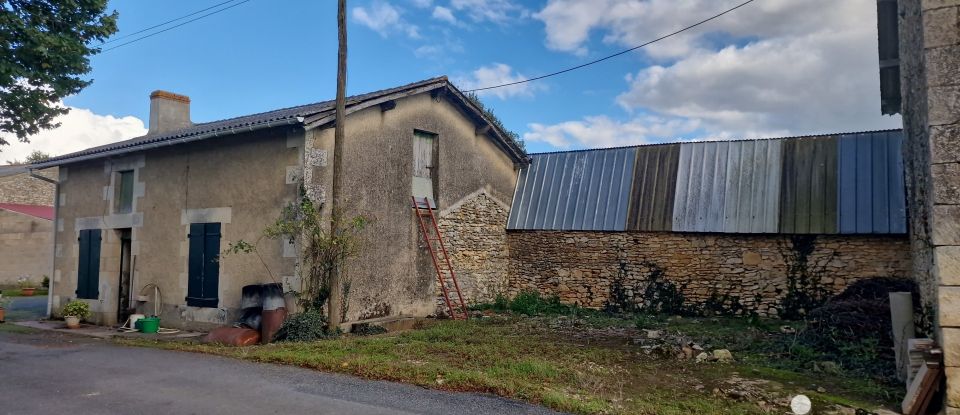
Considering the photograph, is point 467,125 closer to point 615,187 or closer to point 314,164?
point 615,187

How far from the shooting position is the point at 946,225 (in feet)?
19.5

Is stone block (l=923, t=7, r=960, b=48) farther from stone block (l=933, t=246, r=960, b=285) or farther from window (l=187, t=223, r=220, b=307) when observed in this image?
window (l=187, t=223, r=220, b=307)

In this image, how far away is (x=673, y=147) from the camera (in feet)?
48.0

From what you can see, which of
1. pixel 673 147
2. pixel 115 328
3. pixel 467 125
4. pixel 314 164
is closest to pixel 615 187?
pixel 673 147

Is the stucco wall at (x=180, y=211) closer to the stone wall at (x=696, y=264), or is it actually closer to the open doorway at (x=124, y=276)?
the open doorway at (x=124, y=276)

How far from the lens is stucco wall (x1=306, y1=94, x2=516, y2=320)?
11.3 meters

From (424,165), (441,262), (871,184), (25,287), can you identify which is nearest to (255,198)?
(424,165)

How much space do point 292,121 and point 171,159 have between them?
3.96 meters

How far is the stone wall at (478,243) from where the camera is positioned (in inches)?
546

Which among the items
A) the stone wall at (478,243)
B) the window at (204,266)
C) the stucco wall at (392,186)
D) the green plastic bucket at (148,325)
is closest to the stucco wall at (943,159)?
the stucco wall at (392,186)

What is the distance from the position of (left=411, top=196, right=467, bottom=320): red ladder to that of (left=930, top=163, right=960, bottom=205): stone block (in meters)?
8.39

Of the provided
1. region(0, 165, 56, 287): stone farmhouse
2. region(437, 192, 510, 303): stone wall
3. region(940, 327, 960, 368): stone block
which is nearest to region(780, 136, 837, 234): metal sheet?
region(437, 192, 510, 303): stone wall

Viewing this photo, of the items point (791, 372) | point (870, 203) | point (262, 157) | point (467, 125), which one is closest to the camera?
point (791, 372)

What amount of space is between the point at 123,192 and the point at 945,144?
14321 mm
